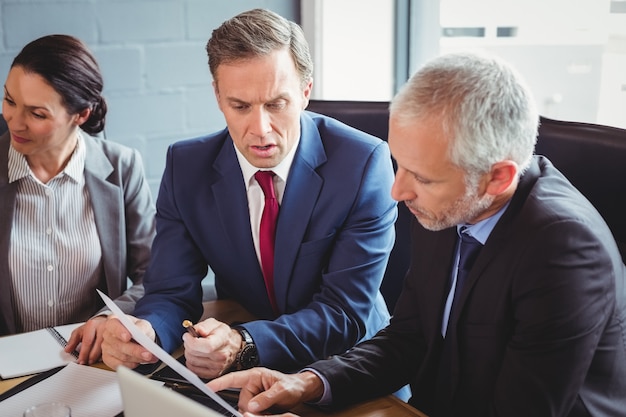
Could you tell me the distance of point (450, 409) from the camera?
1.39m

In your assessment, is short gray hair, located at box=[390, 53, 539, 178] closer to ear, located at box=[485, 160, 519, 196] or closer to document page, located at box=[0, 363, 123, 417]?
ear, located at box=[485, 160, 519, 196]

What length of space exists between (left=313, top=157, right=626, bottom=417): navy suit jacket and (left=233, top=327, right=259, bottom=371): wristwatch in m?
0.17

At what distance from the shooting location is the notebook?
58.7 inches

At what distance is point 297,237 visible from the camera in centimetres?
171

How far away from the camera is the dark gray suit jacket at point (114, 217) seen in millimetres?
1939

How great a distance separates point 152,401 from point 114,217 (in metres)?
1.23

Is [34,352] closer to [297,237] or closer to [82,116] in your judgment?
[297,237]

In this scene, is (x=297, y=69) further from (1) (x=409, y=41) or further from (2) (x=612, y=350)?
(1) (x=409, y=41)

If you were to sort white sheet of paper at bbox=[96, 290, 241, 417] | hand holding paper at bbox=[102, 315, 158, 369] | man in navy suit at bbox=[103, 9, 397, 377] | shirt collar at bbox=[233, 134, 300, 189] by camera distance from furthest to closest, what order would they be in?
shirt collar at bbox=[233, 134, 300, 189]
man in navy suit at bbox=[103, 9, 397, 377]
hand holding paper at bbox=[102, 315, 158, 369]
white sheet of paper at bbox=[96, 290, 241, 417]

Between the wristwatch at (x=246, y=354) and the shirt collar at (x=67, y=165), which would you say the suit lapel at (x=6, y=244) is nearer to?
the shirt collar at (x=67, y=165)

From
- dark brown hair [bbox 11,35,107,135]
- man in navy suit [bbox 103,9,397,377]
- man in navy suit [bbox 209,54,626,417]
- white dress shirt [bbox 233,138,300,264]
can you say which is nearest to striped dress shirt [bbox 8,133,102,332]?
dark brown hair [bbox 11,35,107,135]

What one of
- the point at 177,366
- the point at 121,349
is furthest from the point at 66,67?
the point at 177,366

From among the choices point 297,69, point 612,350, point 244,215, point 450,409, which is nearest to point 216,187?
point 244,215

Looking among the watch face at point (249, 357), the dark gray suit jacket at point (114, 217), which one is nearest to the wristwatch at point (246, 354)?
the watch face at point (249, 357)
